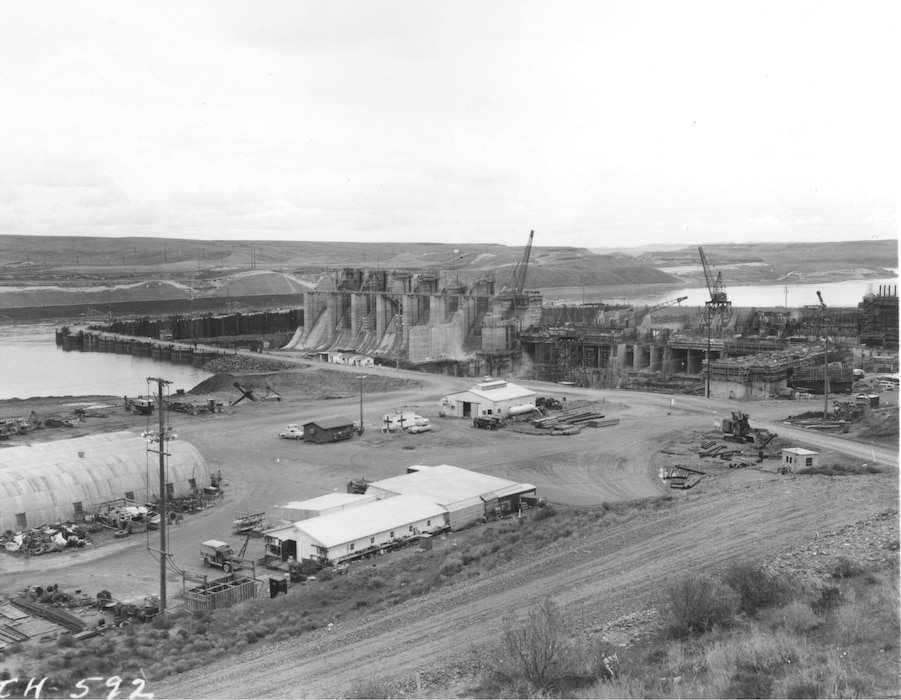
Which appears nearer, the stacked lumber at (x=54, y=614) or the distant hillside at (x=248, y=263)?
the stacked lumber at (x=54, y=614)

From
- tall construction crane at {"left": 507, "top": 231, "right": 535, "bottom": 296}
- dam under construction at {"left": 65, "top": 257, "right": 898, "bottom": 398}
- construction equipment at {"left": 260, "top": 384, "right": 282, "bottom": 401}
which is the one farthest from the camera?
tall construction crane at {"left": 507, "top": 231, "right": 535, "bottom": 296}

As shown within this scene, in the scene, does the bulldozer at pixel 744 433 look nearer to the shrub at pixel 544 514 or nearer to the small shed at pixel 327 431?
the shrub at pixel 544 514

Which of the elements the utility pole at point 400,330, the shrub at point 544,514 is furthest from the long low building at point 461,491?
the utility pole at point 400,330

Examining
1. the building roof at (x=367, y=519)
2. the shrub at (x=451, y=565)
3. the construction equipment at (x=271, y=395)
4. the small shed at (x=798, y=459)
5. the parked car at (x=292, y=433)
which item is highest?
the small shed at (x=798, y=459)

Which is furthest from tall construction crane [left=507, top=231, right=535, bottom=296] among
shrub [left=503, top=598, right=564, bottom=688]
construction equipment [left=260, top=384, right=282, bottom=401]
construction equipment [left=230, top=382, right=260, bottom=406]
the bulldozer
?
shrub [left=503, top=598, right=564, bottom=688]

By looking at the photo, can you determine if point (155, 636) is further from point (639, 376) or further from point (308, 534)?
point (639, 376)

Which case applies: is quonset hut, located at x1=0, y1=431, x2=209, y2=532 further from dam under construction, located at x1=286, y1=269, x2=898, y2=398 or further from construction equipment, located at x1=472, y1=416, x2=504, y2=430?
dam under construction, located at x1=286, y1=269, x2=898, y2=398
